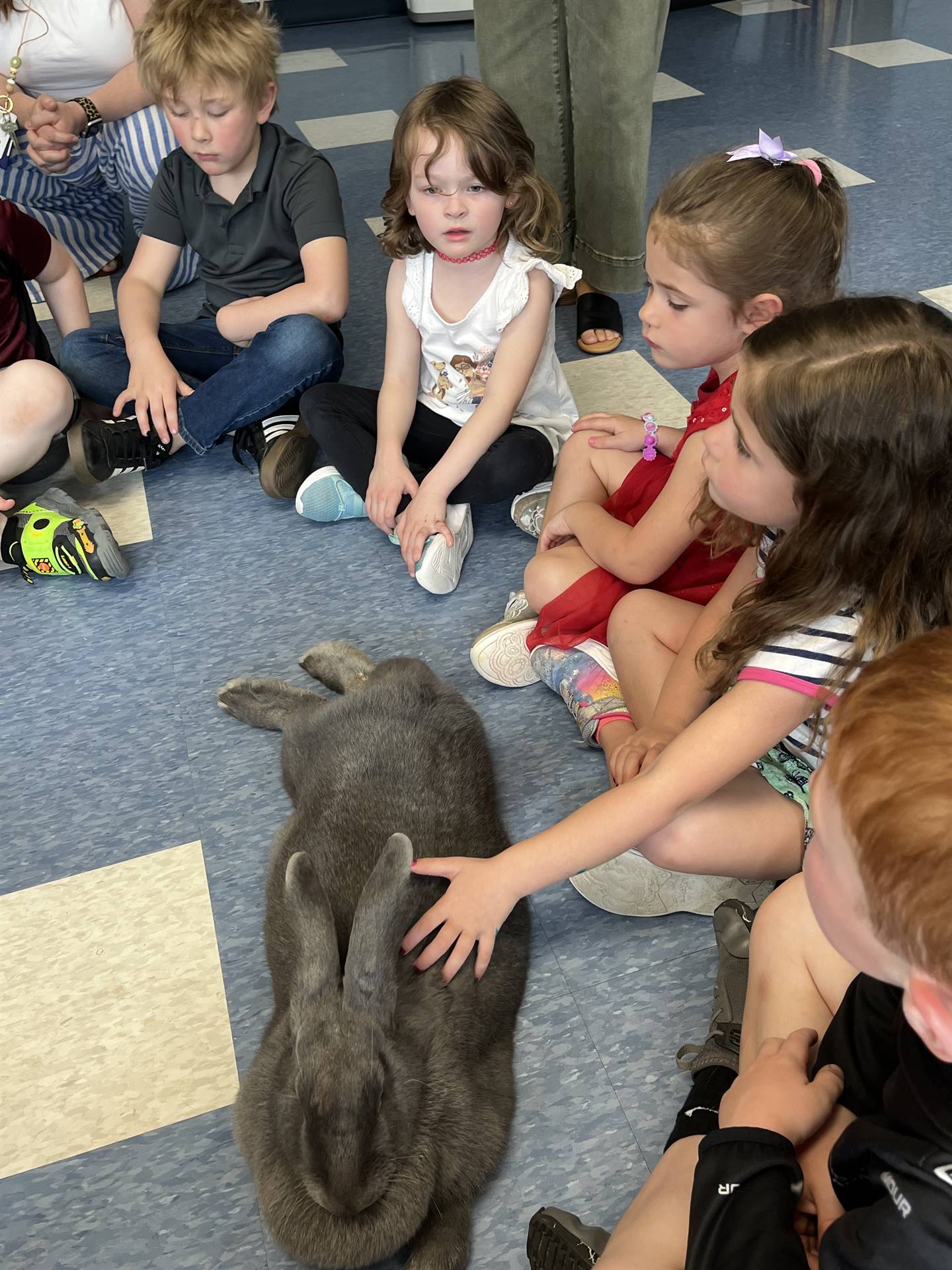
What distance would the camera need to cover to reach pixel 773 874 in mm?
1076

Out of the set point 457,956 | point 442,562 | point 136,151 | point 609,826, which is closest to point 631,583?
point 442,562

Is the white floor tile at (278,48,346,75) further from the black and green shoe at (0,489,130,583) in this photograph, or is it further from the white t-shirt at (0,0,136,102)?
the black and green shoe at (0,489,130,583)

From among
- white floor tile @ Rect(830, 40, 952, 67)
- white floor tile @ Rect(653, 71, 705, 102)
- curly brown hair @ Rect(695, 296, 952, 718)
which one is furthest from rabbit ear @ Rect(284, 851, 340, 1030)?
white floor tile @ Rect(830, 40, 952, 67)

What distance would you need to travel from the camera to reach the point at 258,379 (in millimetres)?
1821

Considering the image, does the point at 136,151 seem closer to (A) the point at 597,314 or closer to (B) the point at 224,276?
(B) the point at 224,276

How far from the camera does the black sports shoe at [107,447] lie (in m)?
1.77

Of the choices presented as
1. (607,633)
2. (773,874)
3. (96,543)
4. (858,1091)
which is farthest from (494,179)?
(858,1091)

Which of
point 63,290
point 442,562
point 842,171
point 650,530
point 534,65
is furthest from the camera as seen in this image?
point 842,171

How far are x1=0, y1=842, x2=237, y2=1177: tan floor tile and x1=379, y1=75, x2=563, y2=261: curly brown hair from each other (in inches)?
39.1

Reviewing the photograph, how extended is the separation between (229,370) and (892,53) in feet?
8.92

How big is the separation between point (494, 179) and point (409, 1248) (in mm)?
1332

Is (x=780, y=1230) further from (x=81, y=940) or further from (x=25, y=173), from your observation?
(x=25, y=173)

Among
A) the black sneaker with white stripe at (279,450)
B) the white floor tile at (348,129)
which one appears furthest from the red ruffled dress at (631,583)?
the white floor tile at (348,129)

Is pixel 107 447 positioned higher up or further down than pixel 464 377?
further down
